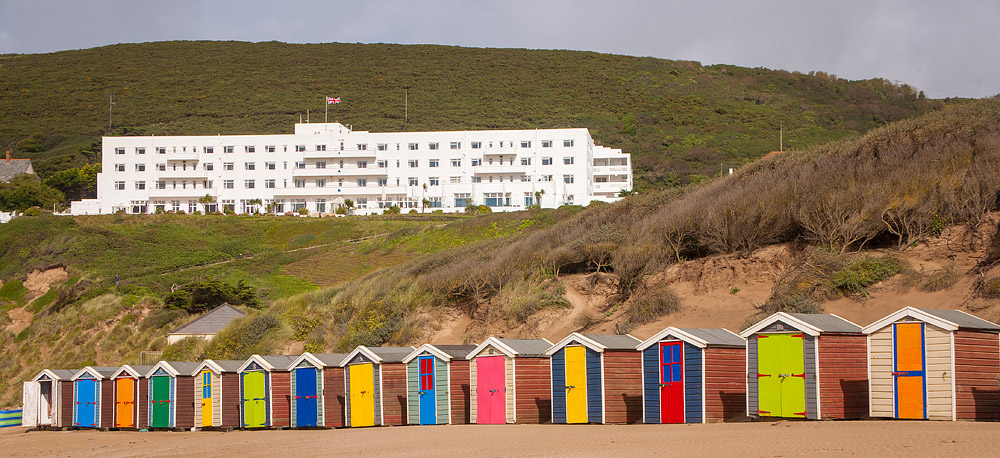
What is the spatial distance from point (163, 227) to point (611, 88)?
317ft

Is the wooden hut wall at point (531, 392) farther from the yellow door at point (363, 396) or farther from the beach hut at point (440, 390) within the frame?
the yellow door at point (363, 396)

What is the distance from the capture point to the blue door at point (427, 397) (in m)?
24.1

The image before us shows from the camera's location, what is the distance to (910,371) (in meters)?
17.4

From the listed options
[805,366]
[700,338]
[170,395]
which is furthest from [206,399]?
[805,366]

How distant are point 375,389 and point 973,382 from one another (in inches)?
557

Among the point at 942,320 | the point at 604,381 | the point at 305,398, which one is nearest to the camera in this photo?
the point at 942,320

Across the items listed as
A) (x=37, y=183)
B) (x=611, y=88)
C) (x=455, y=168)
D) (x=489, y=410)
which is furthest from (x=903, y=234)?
(x=611, y=88)

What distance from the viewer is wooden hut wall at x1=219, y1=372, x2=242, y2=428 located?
91.1 feet

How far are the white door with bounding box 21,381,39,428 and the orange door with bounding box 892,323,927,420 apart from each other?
27775mm

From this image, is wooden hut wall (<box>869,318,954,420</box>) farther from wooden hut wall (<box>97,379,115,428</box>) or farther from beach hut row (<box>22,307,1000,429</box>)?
wooden hut wall (<box>97,379,115,428</box>)

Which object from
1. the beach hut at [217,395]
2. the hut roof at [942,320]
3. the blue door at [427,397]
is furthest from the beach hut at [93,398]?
the hut roof at [942,320]

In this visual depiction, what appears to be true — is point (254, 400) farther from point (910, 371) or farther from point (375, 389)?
point (910, 371)

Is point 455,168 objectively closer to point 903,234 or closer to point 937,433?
point 903,234

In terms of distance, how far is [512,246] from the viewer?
39.8 m
